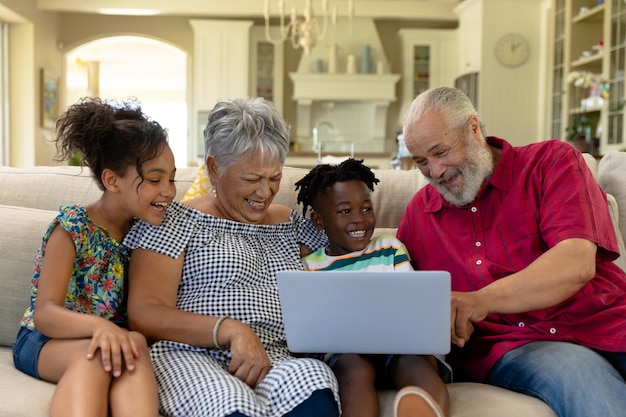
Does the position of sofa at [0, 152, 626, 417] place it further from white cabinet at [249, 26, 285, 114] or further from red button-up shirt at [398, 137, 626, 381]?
white cabinet at [249, 26, 285, 114]

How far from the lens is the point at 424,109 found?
2004 mm

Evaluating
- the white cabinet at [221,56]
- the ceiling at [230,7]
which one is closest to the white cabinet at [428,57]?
the ceiling at [230,7]

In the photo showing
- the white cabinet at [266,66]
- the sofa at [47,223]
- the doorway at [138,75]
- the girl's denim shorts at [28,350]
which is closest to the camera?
the sofa at [47,223]

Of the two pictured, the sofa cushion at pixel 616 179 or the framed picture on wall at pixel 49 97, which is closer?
the sofa cushion at pixel 616 179

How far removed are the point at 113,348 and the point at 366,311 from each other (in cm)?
51

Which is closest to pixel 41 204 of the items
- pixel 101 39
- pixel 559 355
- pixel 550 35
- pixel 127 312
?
pixel 127 312

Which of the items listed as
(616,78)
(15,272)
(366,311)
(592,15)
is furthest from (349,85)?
(366,311)

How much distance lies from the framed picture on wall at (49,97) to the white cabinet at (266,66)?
2402mm

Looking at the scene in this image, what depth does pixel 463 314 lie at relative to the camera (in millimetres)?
1681

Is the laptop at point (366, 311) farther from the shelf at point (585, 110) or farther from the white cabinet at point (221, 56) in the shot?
the white cabinet at point (221, 56)

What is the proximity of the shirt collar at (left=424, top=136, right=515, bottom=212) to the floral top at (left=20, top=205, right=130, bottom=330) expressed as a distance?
815 mm

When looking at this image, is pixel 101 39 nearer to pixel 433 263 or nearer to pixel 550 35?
pixel 550 35

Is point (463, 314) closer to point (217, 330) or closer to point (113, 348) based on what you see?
point (217, 330)

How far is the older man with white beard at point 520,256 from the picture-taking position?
170 centimetres
